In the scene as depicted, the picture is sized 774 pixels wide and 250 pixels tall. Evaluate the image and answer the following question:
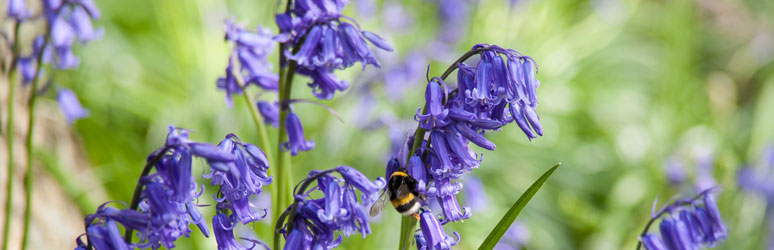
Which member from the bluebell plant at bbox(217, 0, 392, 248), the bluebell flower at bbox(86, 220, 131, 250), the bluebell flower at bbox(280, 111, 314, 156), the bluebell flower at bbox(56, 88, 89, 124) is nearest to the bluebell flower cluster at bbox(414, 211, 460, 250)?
the bluebell plant at bbox(217, 0, 392, 248)

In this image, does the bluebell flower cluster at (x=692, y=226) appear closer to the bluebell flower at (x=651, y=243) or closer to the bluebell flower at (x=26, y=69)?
the bluebell flower at (x=651, y=243)

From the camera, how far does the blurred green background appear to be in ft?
15.8

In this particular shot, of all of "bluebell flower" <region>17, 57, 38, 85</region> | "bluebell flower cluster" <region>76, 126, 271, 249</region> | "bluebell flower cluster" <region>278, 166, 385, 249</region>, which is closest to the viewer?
"bluebell flower cluster" <region>76, 126, 271, 249</region>

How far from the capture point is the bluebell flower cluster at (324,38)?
83.6 inches

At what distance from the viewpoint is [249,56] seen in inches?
102

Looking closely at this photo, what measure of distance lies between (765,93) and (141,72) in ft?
18.2

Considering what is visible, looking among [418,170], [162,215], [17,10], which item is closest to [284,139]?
[418,170]

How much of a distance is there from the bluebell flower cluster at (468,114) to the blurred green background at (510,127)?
→ 6.11ft

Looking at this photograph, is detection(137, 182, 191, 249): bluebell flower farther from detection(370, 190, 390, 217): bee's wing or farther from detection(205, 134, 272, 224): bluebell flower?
detection(370, 190, 390, 217): bee's wing

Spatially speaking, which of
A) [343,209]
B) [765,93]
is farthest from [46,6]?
[765,93]

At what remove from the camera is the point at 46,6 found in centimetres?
279

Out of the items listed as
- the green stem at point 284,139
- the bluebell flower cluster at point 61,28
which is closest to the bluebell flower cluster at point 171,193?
the green stem at point 284,139

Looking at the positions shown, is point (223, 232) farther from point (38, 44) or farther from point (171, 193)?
point (38, 44)

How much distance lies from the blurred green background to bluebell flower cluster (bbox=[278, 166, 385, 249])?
6.51 ft
